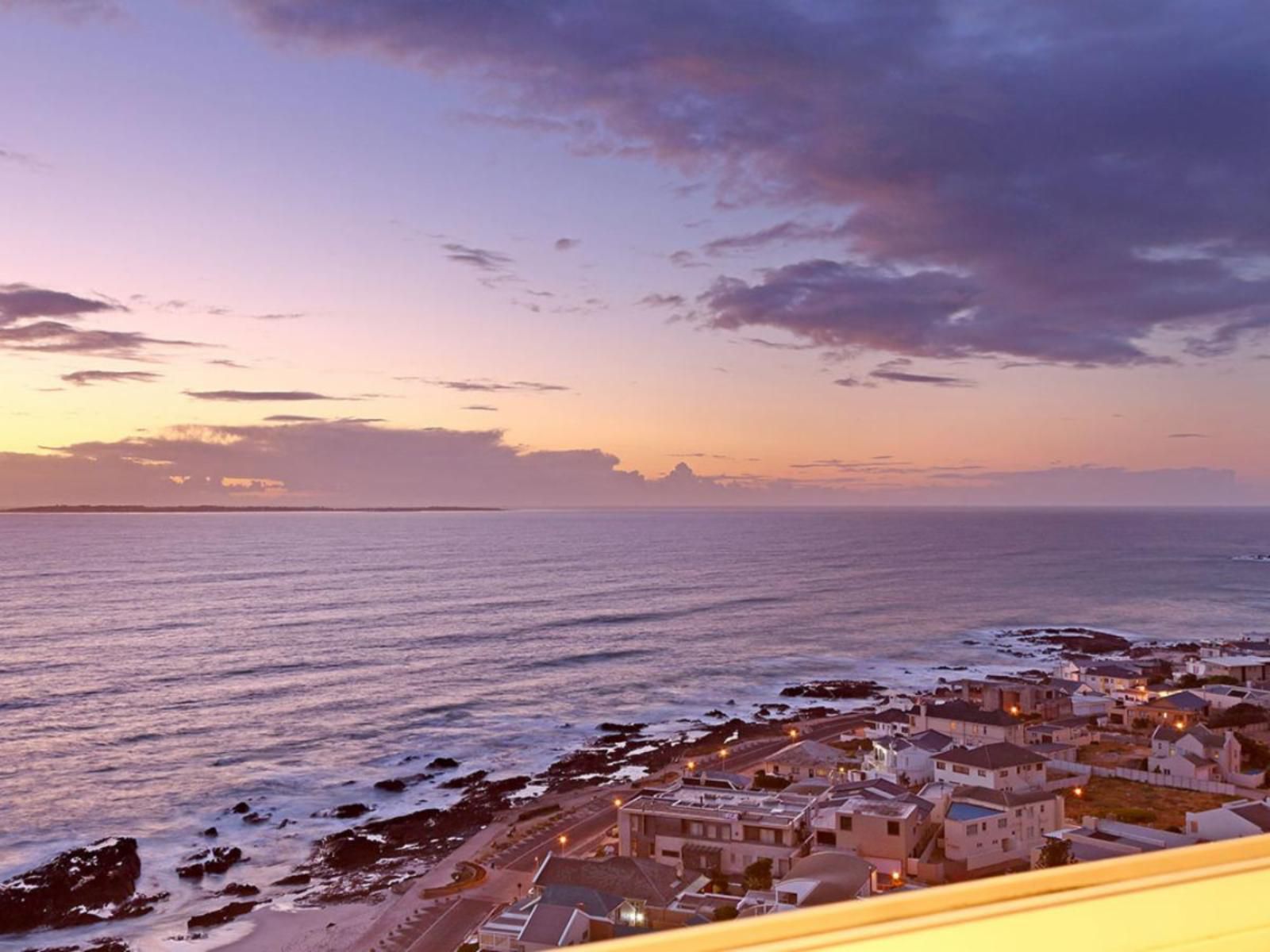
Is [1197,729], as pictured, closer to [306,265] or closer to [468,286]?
[468,286]

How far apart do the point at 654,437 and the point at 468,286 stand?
21.7 ft

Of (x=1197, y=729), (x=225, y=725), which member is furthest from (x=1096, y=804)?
(x=225, y=725)

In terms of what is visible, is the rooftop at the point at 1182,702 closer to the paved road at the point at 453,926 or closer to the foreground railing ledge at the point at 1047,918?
the paved road at the point at 453,926

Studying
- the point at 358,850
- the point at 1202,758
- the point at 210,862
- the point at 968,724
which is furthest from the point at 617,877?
the point at 1202,758

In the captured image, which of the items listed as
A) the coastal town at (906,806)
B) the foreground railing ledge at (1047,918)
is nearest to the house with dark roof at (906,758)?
the coastal town at (906,806)

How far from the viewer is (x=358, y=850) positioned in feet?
29.8

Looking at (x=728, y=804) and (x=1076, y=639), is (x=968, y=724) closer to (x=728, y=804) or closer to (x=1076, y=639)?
(x=728, y=804)

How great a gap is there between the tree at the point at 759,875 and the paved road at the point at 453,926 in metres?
2.00

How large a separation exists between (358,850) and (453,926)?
2488mm

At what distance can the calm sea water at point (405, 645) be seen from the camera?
452 inches

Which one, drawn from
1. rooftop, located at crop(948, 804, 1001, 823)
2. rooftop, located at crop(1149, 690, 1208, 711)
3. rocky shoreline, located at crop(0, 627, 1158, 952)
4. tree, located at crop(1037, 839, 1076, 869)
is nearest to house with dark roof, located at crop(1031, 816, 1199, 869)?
tree, located at crop(1037, 839, 1076, 869)

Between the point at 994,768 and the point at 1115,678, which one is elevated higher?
the point at 994,768

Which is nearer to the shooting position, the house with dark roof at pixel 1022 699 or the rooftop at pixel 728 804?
the rooftop at pixel 728 804

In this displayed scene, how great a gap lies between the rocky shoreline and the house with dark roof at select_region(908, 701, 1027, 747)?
94.1 inches
